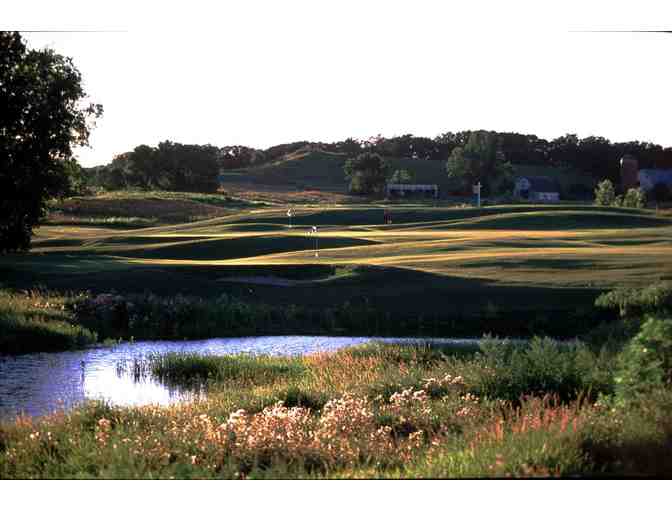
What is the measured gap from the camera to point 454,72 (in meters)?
12.8

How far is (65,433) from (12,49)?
6.72m

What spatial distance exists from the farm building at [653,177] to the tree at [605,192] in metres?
0.57

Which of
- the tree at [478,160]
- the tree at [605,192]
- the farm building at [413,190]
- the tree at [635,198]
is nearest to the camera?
the tree at [635,198]

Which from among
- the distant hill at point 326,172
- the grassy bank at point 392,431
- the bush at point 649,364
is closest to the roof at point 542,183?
the distant hill at point 326,172

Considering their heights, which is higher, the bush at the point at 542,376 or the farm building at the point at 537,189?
the farm building at the point at 537,189

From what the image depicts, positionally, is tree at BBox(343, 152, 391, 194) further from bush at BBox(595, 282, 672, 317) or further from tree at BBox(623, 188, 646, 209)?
bush at BBox(595, 282, 672, 317)

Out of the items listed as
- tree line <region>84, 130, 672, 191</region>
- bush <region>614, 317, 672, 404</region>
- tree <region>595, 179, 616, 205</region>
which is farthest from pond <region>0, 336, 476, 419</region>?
bush <region>614, 317, 672, 404</region>

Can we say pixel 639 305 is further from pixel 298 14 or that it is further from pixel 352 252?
pixel 352 252

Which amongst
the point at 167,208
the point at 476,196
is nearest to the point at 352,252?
the point at 476,196

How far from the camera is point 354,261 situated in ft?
62.7

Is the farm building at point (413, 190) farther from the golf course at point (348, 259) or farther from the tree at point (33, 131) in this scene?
the tree at point (33, 131)

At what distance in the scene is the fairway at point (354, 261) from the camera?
14.9m

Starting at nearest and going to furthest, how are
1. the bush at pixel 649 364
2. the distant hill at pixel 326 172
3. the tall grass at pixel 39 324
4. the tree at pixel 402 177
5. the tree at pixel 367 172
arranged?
the bush at pixel 649 364
the tall grass at pixel 39 324
the distant hill at pixel 326 172
the tree at pixel 367 172
the tree at pixel 402 177

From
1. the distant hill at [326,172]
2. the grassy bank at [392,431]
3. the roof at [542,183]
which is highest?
the distant hill at [326,172]
